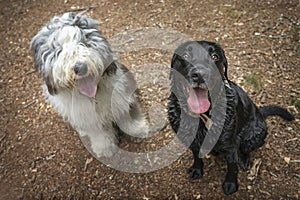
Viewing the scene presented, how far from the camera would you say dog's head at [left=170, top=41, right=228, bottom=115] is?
273cm

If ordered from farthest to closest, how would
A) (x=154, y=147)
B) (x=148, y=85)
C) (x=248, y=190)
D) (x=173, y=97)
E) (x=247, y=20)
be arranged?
1. (x=247, y=20)
2. (x=148, y=85)
3. (x=154, y=147)
4. (x=248, y=190)
5. (x=173, y=97)

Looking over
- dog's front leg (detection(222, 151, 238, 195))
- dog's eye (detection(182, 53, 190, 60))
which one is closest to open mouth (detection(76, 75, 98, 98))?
dog's eye (detection(182, 53, 190, 60))

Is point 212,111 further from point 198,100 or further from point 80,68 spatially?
point 80,68

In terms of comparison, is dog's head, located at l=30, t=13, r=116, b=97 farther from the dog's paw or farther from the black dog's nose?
the dog's paw

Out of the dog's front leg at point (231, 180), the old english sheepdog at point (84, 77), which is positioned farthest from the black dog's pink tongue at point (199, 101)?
the old english sheepdog at point (84, 77)

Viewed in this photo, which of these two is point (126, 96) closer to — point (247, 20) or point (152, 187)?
point (152, 187)

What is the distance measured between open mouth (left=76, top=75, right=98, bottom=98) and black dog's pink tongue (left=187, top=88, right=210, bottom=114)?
85 cm

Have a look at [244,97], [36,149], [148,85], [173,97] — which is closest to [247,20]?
[148,85]

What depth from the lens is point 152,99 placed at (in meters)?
4.50

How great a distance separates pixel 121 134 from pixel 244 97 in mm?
1490

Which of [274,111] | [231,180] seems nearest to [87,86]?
[231,180]

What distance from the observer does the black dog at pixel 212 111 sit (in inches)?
110

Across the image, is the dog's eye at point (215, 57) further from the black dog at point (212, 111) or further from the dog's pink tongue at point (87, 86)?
the dog's pink tongue at point (87, 86)

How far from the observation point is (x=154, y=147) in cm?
409
